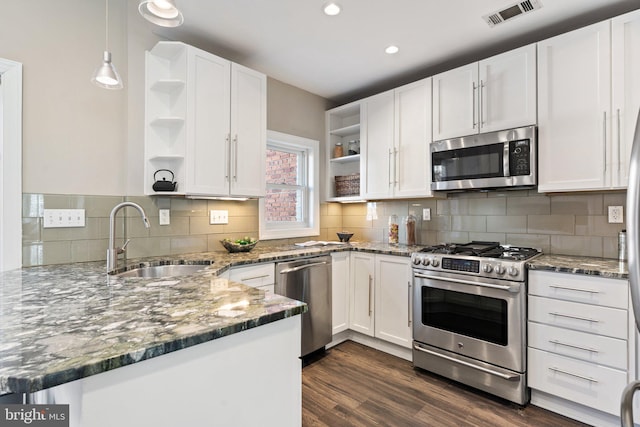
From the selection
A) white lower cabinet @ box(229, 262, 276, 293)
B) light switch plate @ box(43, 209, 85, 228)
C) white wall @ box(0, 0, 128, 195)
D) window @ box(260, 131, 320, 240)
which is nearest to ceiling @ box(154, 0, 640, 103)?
white wall @ box(0, 0, 128, 195)

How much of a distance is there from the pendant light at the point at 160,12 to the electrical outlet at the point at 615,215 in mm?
2917

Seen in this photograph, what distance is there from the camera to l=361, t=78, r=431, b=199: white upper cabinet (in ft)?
9.47

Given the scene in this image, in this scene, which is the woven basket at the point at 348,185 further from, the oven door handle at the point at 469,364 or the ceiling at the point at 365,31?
the oven door handle at the point at 469,364

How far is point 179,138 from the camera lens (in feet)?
7.50

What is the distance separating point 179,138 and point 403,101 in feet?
6.61

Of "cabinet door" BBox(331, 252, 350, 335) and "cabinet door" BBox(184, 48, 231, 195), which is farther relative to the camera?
"cabinet door" BBox(331, 252, 350, 335)

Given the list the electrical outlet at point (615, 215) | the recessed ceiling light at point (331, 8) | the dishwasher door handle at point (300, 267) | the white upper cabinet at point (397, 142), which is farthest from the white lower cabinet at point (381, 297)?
the recessed ceiling light at point (331, 8)

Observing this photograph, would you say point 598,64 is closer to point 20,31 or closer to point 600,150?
point 600,150

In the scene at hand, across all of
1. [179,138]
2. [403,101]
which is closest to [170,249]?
[179,138]

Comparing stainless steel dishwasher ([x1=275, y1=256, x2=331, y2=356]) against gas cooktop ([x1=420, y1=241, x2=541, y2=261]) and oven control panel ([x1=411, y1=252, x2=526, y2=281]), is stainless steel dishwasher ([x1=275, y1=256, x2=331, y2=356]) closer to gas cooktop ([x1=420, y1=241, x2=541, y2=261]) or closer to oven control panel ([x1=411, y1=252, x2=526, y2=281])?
oven control panel ([x1=411, y1=252, x2=526, y2=281])

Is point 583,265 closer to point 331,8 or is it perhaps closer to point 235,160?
point 331,8

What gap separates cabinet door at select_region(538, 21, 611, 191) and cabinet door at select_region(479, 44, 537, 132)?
0.20 feet

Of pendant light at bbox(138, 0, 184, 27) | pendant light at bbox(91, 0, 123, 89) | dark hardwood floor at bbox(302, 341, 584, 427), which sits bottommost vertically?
dark hardwood floor at bbox(302, 341, 584, 427)

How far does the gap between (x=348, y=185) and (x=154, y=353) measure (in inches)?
118
